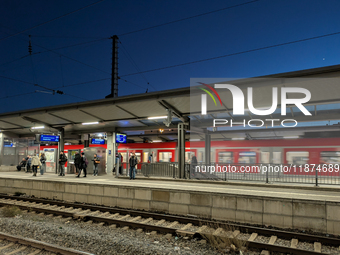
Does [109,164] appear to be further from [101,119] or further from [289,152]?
[289,152]

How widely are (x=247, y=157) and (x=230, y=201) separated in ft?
31.8

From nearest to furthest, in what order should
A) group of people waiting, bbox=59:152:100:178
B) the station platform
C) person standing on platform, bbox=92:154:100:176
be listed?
the station platform
group of people waiting, bbox=59:152:100:178
person standing on platform, bbox=92:154:100:176

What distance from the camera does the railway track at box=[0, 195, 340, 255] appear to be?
5655 mm

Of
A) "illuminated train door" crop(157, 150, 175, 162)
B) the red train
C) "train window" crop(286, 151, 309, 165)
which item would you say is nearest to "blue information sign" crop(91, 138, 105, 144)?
the red train

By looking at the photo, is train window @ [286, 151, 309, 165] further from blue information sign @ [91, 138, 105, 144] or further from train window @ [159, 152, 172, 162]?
blue information sign @ [91, 138, 105, 144]

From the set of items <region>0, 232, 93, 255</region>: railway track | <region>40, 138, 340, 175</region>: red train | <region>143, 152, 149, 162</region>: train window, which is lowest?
<region>0, 232, 93, 255</region>: railway track

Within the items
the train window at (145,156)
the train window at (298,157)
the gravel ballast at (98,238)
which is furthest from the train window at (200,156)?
the gravel ballast at (98,238)

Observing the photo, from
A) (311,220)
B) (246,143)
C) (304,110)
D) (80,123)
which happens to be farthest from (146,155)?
(311,220)

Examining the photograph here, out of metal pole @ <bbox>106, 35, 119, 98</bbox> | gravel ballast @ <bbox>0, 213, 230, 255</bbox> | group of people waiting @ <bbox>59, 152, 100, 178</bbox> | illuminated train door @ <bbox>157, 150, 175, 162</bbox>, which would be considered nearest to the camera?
gravel ballast @ <bbox>0, 213, 230, 255</bbox>

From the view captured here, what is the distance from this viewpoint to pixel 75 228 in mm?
7277

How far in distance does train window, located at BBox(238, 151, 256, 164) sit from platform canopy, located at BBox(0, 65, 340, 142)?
1.07m

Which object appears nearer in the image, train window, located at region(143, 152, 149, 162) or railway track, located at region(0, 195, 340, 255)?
railway track, located at region(0, 195, 340, 255)
